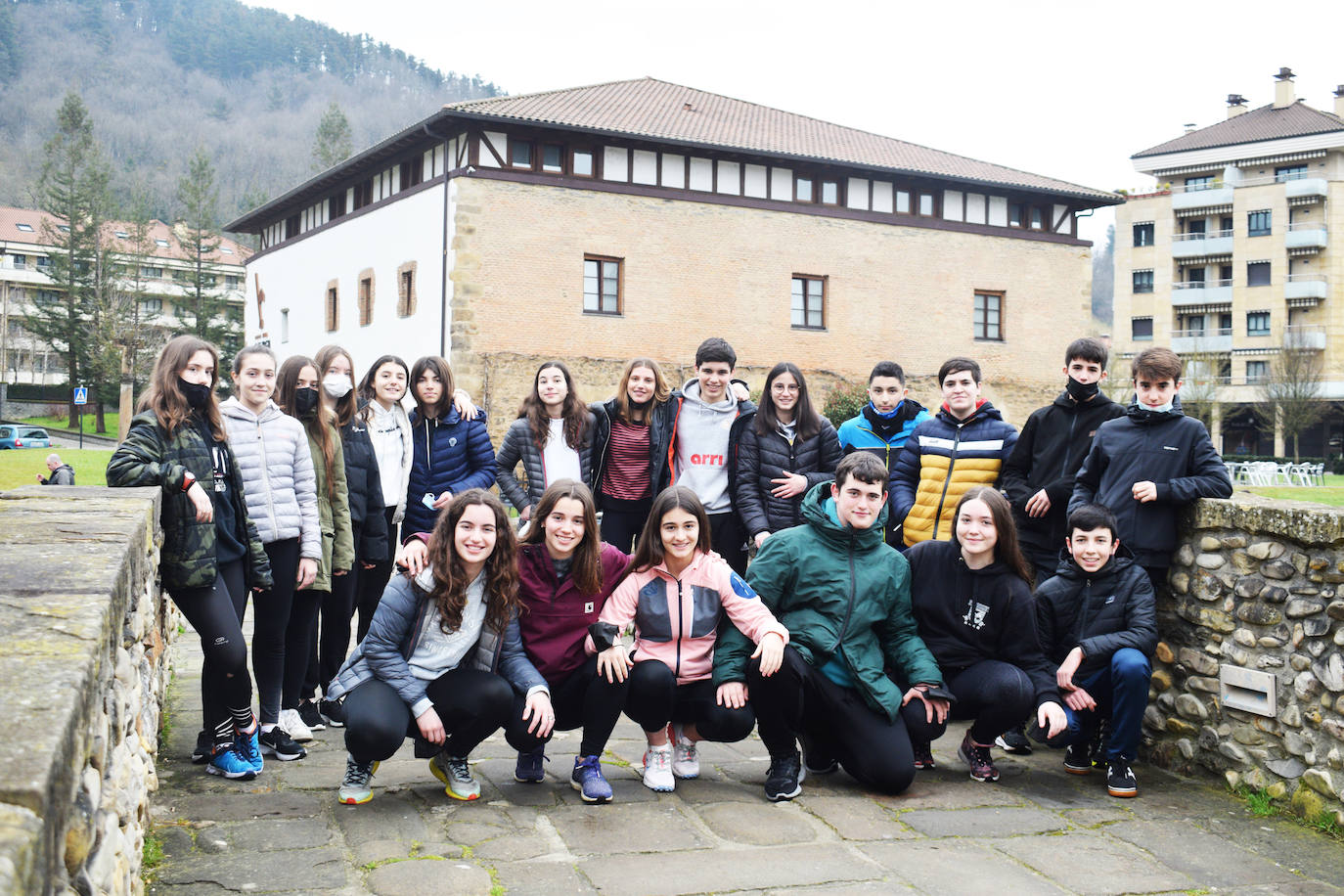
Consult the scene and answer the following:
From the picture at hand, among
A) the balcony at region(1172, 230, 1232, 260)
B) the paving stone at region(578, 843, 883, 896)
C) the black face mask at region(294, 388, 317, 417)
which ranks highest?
the balcony at region(1172, 230, 1232, 260)

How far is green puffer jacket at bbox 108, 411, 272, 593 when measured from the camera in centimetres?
425

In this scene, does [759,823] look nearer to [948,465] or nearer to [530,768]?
[530,768]

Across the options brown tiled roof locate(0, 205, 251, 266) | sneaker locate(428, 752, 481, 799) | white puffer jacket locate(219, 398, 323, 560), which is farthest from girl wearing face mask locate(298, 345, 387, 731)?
brown tiled roof locate(0, 205, 251, 266)

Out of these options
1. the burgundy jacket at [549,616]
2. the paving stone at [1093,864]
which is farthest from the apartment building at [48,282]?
the paving stone at [1093,864]

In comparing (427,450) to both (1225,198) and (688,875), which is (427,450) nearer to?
(688,875)

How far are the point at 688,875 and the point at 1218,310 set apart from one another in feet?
194

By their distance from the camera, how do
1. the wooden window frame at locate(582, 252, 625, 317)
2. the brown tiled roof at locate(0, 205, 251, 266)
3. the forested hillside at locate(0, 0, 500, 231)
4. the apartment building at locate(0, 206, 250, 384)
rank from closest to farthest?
the wooden window frame at locate(582, 252, 625, 317) → the apartment building at locate(0, 206, 250, 384) → the brown tiled roof at locate(0, 205, 251, 266) → the forested hillside at locate(0, 0, 500, 231)

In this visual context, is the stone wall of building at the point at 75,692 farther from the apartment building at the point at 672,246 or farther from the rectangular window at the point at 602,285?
the rectangular window at the point at 602,285

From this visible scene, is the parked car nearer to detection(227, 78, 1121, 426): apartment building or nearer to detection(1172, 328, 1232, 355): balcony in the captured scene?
detection(227, 78, 1121, 426): apartment building

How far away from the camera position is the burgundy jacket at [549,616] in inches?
178

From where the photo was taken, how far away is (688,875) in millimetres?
3492

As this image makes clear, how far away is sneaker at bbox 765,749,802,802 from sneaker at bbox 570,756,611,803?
643 millimetres

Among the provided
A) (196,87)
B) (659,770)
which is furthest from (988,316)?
(196,87)

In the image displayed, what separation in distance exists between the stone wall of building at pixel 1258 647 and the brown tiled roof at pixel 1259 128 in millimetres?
56556
